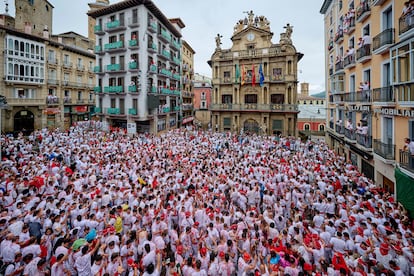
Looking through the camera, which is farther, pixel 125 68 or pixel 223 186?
pixel 125 68

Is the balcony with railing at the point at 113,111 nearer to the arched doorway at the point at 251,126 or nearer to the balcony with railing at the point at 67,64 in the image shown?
the balcony with railing at the point at 67,64

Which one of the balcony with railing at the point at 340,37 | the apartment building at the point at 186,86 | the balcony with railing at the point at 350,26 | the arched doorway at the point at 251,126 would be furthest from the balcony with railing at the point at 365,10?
the apartment building at the point at 186,86

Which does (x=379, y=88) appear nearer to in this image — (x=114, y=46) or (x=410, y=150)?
(x=410, y=150)

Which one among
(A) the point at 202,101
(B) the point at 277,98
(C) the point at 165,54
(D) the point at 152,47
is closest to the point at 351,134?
(B) the point at 277,98

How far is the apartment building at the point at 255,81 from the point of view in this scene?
3588cm

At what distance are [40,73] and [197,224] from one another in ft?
118

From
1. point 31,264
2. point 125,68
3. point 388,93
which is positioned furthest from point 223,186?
point 125,68

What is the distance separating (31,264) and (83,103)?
40.5 m

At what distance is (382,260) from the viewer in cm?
643

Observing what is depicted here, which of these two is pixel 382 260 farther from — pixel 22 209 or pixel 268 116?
pixel 268 116

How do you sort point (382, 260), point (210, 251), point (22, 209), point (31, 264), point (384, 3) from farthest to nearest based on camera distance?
1. point (384, 3)
2. point (22, 209)
3. point (210, 251)
4. point (382, 260)
5. point (31, 264)

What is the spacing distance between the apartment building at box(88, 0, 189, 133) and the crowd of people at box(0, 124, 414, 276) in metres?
17.4

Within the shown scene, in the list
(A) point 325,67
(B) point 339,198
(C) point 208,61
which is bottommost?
(B) point 339,198

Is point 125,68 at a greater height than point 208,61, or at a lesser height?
lesser
